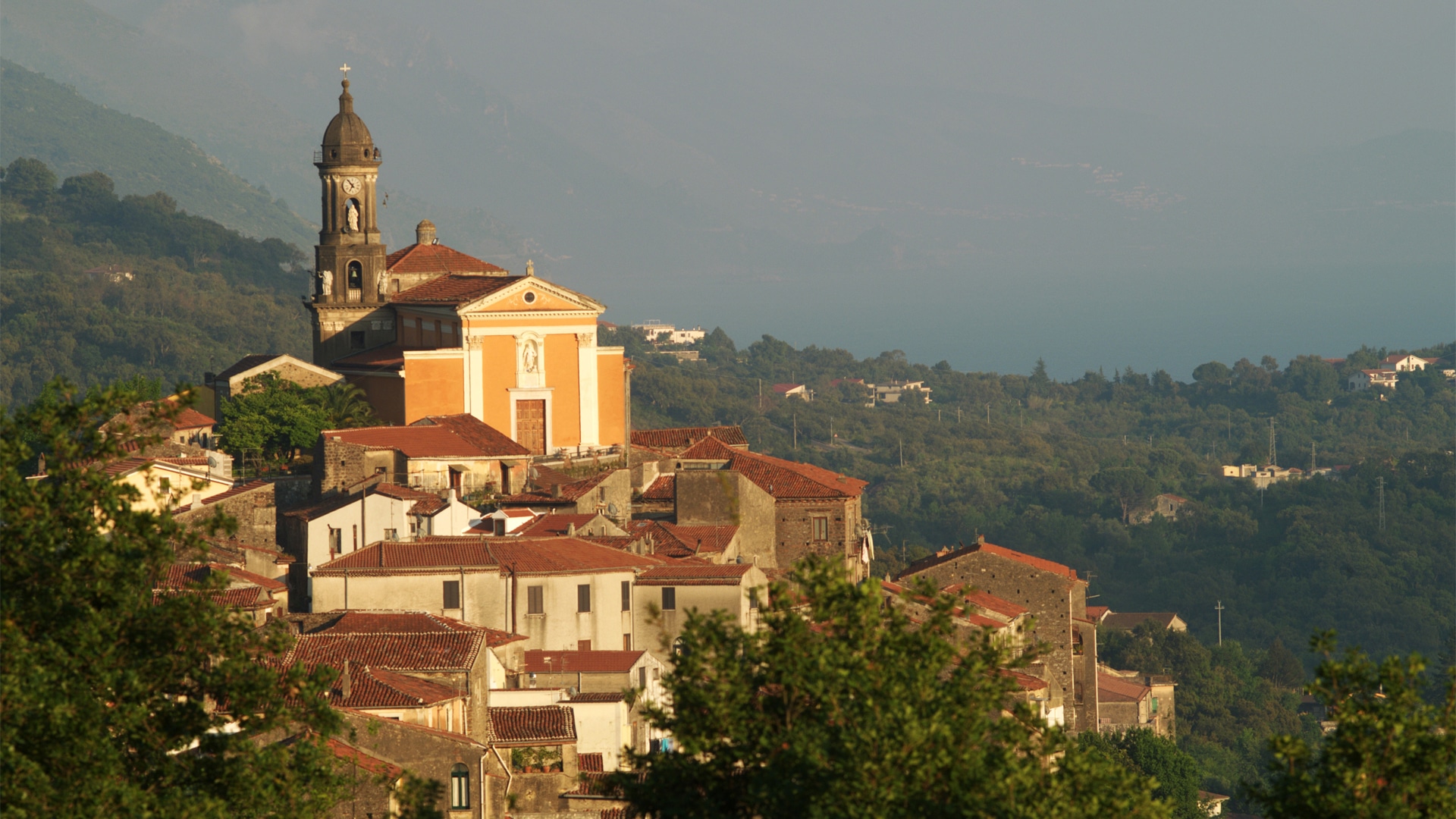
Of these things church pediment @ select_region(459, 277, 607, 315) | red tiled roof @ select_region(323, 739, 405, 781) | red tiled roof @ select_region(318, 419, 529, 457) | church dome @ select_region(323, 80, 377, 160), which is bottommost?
red tiled roof @ select_region(323, 739, 405, 781)

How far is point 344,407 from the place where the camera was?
5106cm

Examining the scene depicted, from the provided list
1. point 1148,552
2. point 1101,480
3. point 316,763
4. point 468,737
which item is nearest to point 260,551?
point 468,737

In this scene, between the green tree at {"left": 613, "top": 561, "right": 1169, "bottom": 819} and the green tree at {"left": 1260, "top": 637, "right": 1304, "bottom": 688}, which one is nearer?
the green tree at {"left": 613, "top": 561, "right": 1169, "bottom": 819}

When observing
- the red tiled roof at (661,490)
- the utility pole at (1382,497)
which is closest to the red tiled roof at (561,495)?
the red tiled roof at (661,490)

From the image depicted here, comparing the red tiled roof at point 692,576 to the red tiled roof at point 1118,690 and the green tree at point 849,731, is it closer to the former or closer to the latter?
the green tree at point 849,731

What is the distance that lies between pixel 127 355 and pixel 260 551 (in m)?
95.4

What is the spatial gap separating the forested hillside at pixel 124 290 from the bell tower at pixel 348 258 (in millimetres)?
64200

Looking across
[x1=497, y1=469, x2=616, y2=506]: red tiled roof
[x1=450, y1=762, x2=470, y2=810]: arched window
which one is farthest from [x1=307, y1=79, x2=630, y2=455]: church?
[x1=450, y1=762, x2=470, y2=810]: arched window

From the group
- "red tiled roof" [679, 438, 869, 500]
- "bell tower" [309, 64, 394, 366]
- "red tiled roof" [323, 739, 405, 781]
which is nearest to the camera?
"red tiled roof" [323, 739, 405, 781]

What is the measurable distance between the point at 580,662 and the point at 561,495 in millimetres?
11681

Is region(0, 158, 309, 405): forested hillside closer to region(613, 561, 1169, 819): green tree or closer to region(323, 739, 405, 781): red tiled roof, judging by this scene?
region(323, 739, 405, 781): red tiled roof

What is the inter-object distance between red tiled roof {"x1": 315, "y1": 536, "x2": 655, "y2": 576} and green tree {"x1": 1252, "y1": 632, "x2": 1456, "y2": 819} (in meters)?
19.3

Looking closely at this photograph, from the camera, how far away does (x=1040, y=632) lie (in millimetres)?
47625

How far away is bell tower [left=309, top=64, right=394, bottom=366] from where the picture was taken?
57375mm
